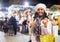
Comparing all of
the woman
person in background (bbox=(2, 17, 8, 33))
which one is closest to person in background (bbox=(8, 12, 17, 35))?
person in background (bbox=(2, 17, 8, 33))

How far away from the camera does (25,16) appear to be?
4.48 ft

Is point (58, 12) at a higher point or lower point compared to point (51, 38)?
higher

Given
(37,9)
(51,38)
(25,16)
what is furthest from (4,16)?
(51,38)

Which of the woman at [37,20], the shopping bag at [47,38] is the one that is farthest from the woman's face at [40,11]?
the shopping bag at [47,38]

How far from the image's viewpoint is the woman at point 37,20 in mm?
1362

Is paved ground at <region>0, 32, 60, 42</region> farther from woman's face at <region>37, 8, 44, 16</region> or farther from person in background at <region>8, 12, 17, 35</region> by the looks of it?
woman's face at <region>37, 8, 44, 16</region>

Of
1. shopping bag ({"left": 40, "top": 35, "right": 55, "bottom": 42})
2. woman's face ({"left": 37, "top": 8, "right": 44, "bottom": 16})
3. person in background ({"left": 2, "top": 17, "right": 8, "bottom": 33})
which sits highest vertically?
woman's face ({"left": 37, "top": 8, "right": 44, "bottom": 16})

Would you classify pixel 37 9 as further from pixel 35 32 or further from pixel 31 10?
pixel 35 32

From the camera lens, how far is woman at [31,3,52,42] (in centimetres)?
136

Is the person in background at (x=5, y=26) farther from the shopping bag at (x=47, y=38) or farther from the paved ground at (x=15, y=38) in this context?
the shopping bag at (x=47, y=38)

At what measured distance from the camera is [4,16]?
1.35 metres

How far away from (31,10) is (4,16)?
0.24 m

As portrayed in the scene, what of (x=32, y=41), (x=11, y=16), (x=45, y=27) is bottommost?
(x=32, y=41)

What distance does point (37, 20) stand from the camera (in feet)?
4.50
